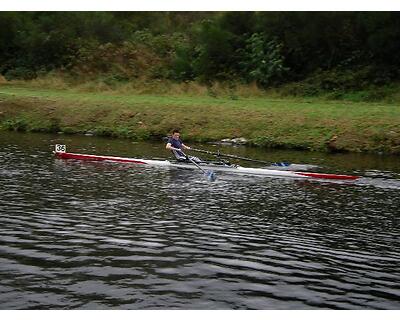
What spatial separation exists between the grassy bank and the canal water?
9.70 m

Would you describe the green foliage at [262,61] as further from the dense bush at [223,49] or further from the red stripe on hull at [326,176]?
the red stripe on hull at [326,176]

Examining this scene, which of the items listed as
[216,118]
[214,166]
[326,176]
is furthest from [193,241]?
[216,118]

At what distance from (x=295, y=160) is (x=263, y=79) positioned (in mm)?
21962

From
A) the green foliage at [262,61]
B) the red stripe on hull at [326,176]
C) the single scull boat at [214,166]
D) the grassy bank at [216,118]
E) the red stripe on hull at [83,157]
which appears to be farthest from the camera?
the green foliage at [262,61]

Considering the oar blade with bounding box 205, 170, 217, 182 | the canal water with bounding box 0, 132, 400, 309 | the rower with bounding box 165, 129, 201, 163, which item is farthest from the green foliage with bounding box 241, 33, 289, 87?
the oar blade with bounding box 205, 170, 217, 182

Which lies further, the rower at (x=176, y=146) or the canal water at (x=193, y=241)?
the rower at (x=176, y=146)

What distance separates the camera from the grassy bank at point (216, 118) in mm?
35594

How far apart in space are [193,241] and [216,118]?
2636cm

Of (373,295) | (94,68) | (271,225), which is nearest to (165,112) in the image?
(94,68)

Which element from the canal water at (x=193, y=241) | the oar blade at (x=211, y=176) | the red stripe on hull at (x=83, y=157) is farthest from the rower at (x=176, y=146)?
the oar blade at (x=211, y=176)

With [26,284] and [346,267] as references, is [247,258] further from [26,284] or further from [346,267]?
[26,284]

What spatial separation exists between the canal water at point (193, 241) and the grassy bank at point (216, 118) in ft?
31.8

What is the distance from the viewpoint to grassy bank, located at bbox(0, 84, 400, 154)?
117ft

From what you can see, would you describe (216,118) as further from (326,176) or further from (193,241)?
(193,241)
